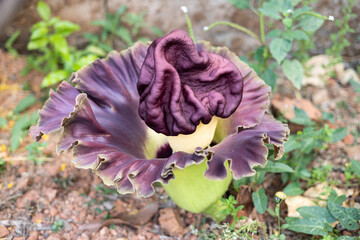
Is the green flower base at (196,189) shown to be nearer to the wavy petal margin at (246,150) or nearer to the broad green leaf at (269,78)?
the wavy petal margin at (246,150)

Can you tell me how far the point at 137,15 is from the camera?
4383 millimetres

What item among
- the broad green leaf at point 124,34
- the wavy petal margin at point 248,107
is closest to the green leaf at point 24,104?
the broad green leaf at point 124,34

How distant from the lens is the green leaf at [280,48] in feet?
9.00

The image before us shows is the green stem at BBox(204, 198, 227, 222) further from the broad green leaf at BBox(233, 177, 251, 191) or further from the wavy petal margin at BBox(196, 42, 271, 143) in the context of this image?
the wavy petal margin at BBox(196, 42, 271, 143)

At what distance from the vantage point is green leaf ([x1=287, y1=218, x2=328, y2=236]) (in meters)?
2.42

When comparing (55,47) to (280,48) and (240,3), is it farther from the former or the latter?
(280,48)

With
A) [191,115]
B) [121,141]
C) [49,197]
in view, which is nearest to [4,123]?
[49,197]

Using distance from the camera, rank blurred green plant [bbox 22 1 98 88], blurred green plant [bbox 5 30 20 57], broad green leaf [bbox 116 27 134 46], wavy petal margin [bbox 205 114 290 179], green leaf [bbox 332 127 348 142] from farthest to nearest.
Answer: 1. blurred green plant [bbox 5 30 20 57]
2. broad green leaf [bbox 116 27 134 46]
3. blurred green plant [bbox 22 1 98 88]
4. green leaf [bbox 332 127 348 142]
5. wavy petal margin [bbox 205 114 290 179]

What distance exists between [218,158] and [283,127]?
49 centimetres

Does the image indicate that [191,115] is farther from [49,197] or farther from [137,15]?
Answer: [137,15]

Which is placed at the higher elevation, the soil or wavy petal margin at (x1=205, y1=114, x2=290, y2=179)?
wavy petal margin at (x1=205, y1=114, x2=290, y2=179)

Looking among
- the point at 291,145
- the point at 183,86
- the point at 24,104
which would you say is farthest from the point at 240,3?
the point at 24,104

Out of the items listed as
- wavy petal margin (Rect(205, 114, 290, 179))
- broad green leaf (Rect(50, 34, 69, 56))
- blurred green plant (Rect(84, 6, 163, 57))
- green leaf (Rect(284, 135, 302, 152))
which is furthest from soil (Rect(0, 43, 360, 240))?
blurred green plant (Rect(84, 6, 163, 57))

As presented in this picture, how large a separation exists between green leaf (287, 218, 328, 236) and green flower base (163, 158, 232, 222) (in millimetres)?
489
